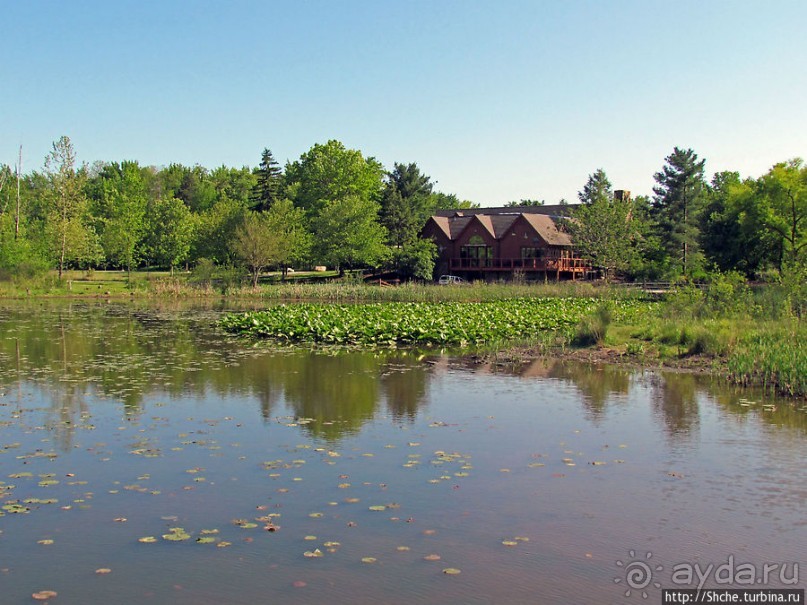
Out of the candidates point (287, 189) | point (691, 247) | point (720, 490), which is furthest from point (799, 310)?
point (287, 189)

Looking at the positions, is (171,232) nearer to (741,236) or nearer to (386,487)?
(741,236)

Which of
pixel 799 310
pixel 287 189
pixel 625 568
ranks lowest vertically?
pixel 625 568

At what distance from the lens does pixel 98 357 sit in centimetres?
2266

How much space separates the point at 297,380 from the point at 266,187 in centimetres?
6078

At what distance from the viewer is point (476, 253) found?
71.6m

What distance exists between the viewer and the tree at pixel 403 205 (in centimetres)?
7131

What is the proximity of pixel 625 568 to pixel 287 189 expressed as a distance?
76369mm

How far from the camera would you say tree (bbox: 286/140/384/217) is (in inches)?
2899

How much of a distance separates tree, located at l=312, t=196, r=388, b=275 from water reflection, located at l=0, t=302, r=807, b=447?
1445 inches

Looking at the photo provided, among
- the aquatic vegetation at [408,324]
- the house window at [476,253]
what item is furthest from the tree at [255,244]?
the aquatic vegetation at [408,324]

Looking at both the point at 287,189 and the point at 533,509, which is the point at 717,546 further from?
the point at 287,189

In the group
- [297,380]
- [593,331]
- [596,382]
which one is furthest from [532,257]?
[297,380]

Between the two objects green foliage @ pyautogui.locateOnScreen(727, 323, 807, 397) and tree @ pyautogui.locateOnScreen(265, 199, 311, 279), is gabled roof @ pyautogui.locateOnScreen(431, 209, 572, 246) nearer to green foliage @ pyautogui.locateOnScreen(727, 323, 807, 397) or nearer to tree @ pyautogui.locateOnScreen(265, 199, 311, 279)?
tree @ pyautogui.locateOnScreen(265, 199, 311, 279)

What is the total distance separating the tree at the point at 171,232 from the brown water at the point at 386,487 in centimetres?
5119
